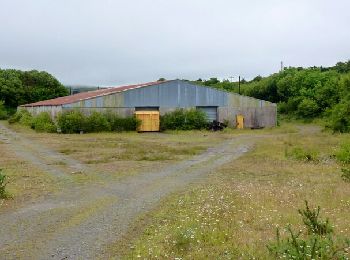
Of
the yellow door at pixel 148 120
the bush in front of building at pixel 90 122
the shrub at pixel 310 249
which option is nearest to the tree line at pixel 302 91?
the yellow door at pixel 148 120

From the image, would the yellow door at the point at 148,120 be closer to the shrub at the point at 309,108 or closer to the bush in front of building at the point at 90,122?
the bush in front of building at the point at 90,122

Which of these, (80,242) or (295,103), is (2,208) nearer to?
(80,242)

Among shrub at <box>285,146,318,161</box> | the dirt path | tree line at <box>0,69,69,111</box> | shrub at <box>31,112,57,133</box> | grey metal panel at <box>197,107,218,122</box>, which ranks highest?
tree line at <box>0,69,69,111</box>

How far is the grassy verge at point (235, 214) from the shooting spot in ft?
22.3

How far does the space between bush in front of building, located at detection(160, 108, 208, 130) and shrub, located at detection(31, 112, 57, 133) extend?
369 inches

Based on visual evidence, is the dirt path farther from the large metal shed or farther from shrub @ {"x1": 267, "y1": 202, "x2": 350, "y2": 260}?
the large metal shed

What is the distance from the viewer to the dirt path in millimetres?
6957

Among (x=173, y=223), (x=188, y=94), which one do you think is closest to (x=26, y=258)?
(x=173, y=223)

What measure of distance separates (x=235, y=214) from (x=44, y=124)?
105 ft

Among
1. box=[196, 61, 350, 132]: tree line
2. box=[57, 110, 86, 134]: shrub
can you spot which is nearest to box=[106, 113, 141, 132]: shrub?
box=[57, 110, 86, 134]: shrub

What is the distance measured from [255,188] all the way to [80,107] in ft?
90.7

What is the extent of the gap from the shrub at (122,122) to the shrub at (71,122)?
2.53 m

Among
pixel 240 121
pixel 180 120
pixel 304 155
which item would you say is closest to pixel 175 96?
pixel 180 120

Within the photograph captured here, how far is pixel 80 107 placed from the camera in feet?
123
